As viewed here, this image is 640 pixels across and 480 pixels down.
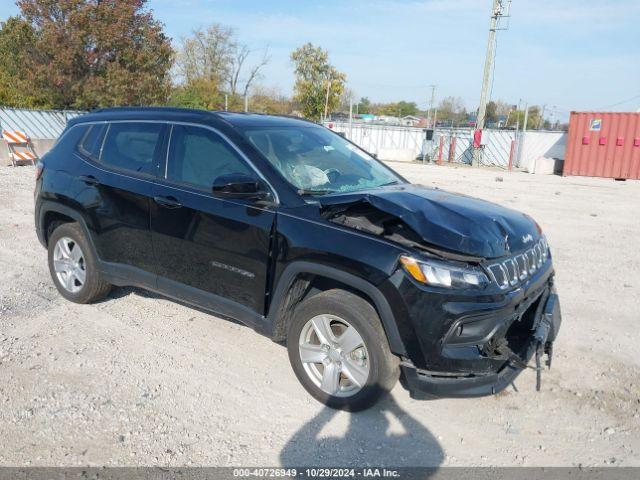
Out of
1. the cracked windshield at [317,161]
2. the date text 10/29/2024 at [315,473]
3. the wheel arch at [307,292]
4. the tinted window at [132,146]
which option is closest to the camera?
the date text 10/29/2024 at [315,473]

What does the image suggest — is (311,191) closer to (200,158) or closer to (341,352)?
(200,158)

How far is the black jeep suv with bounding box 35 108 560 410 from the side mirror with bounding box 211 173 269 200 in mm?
10

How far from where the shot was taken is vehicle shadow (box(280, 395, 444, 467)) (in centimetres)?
306

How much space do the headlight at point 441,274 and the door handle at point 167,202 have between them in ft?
6.25

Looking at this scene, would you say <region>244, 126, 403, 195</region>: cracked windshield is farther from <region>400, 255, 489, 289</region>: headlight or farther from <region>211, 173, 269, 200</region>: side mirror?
<region>400, 255, 489, 289</region>: headlight

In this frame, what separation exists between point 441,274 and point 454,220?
495mm

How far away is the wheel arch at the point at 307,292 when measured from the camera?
3.19 metres

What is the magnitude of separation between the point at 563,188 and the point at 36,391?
16.7 metres

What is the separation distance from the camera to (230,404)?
3582mm

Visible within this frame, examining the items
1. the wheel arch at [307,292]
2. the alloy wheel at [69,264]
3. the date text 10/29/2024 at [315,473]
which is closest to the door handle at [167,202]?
the wheel arch at [307,292]

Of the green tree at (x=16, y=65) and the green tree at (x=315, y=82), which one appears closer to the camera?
the green tree at (x=16, y=65)

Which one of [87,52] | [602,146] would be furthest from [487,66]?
[87,52]

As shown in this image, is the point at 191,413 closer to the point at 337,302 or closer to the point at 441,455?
the point at 337,302

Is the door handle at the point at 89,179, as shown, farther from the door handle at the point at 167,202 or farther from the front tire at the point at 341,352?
the front tire at the point at 341,352
